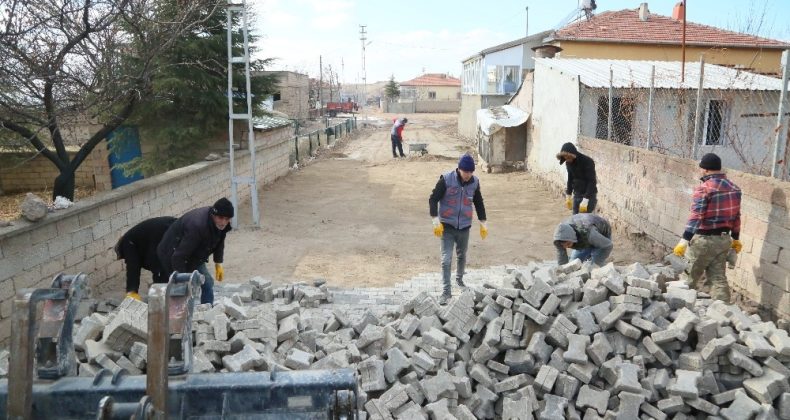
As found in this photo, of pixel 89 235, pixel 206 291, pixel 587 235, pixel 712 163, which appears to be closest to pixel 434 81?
pixel 587 235

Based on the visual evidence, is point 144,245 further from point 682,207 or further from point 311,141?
point 311,141

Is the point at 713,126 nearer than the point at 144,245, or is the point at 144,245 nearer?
the point at 144,245

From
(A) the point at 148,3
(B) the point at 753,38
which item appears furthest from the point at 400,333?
(B) the point at 753,38

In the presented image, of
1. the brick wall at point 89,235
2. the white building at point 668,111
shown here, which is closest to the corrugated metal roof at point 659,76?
the white building at point 668,111

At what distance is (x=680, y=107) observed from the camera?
1102 centimetres

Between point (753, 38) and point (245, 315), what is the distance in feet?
86.6

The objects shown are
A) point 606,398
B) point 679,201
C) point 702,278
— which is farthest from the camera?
point 679,201

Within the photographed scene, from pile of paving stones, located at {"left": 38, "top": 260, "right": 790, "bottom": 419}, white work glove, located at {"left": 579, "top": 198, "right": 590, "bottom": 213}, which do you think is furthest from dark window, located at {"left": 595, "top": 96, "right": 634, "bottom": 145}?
pile of paving stones, located at {"left": 38, "top": 260, "right": 790, "bottom": 419}

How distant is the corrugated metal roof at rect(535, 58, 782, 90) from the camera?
12.1 meters

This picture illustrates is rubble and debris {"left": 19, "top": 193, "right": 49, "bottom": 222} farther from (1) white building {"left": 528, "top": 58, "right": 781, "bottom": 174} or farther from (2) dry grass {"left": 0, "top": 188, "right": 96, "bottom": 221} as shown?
(2) dry grass {"left": 0, "top": 188, "right": 96, "bottom": 221}

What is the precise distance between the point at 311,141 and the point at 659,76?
1374cm

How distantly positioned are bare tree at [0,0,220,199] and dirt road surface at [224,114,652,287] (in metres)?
3.19

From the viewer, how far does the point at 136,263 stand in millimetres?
5621

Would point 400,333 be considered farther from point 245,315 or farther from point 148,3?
point 148,3
